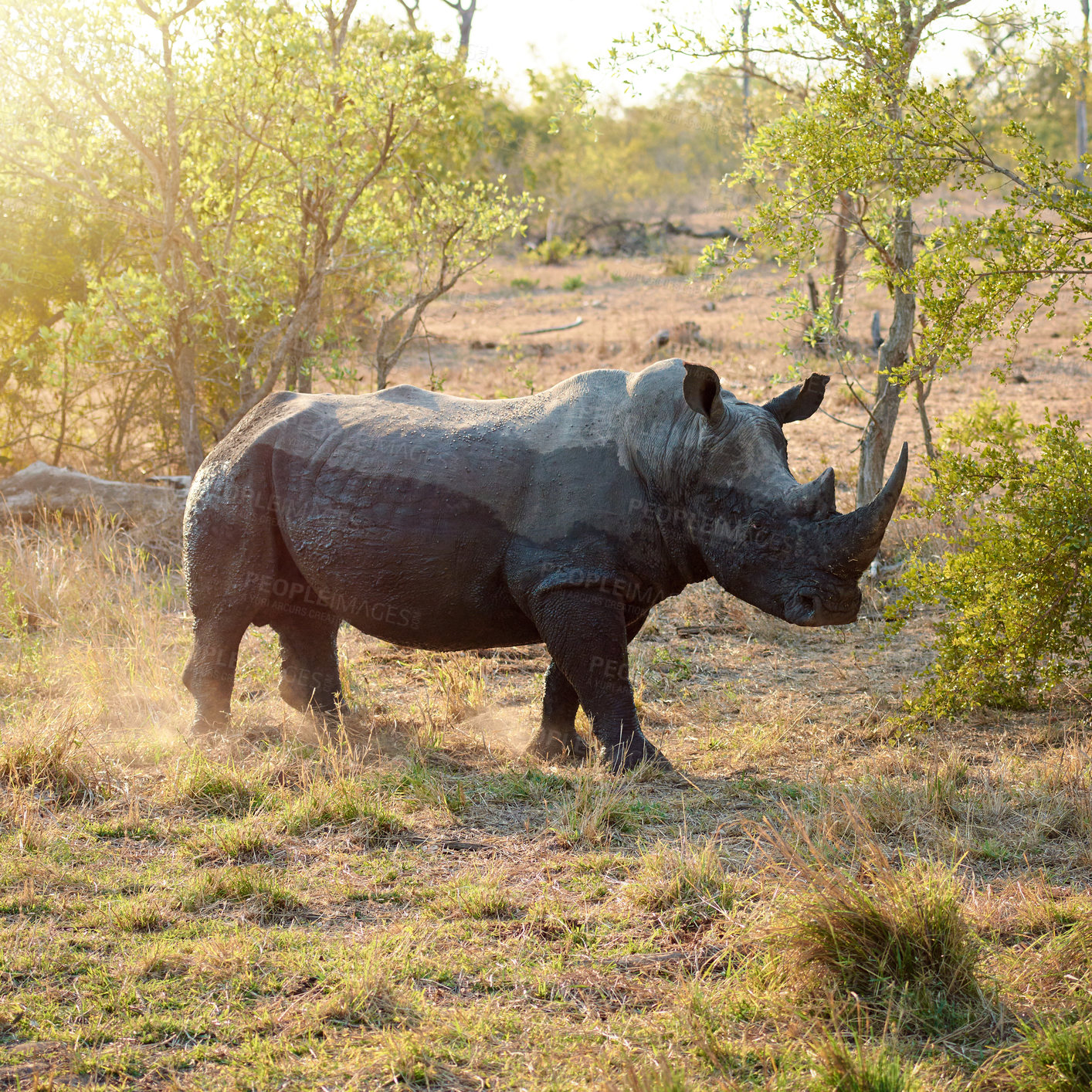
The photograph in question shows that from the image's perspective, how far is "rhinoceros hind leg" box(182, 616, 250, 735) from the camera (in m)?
5.54

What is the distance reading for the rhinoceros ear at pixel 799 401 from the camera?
16.7 feet

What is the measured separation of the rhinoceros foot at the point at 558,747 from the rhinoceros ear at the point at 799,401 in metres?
1.78

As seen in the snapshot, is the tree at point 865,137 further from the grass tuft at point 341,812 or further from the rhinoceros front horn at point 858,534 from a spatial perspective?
the grass tuft at point 341,812

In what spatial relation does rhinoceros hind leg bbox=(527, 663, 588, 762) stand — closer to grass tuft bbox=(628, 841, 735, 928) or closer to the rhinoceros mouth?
the rhinoceros mouth

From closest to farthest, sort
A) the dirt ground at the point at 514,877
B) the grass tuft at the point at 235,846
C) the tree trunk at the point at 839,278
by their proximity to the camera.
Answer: the dirt ground at the point at 514,877, the grass tuft at the point at 235,846, the tree trunk at the point at 839,278

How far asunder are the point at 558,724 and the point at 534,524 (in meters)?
1.07

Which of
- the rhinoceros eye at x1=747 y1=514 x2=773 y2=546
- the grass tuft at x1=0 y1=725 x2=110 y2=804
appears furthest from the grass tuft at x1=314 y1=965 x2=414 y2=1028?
the rhinoceros eye at x1=747 y1=514 x2=773 y2=546

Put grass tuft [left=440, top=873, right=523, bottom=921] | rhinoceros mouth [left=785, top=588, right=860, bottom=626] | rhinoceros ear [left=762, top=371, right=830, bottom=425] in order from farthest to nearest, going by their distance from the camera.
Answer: rhinoceros ear [left=762, top=371, right=830, bottom=425] → rhinoceros mouth [left=785, top=588, right=860, bottom=626] → grass tuft [left=440, top=873, right=523, bottom=921]

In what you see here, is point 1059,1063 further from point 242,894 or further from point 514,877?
point 242,894

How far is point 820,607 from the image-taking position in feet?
15.2

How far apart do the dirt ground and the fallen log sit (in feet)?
6.75

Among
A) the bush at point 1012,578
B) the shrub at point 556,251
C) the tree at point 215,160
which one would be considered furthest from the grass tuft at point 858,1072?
the shrub at point 556,251

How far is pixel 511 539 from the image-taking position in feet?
16.5

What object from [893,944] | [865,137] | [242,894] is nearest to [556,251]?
[865,137]
